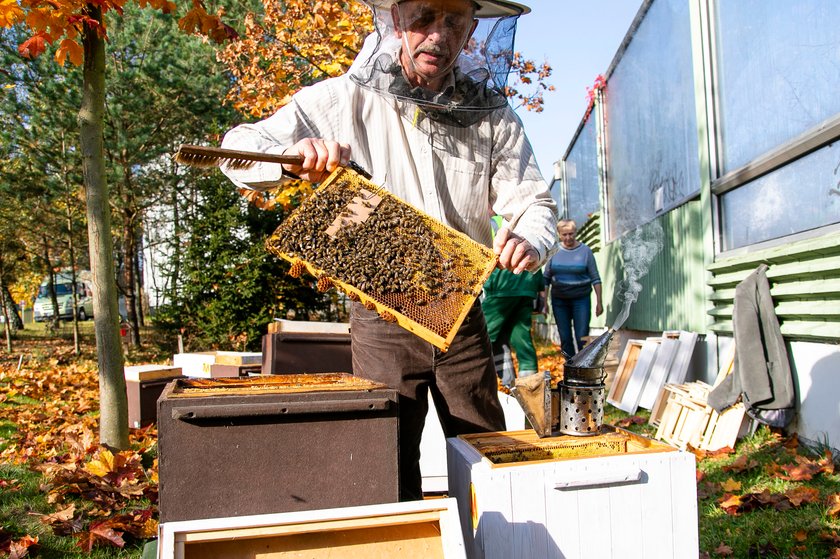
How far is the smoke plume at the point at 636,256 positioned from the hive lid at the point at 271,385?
581 centimetres

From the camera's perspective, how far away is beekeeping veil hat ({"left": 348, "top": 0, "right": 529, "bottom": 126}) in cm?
231

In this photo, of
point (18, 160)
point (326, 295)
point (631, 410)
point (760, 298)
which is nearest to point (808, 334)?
point (760, 298)

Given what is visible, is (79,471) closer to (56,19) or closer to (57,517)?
(57,517)

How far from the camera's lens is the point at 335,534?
1.52 meters

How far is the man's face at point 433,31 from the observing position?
230cm

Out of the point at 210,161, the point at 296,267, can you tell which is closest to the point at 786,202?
the point at 296,267

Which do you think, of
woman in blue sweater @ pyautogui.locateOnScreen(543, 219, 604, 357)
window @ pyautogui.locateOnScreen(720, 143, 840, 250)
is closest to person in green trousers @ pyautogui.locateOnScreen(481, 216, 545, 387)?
woman in blue sweater @ pyautogui.locateOnScreen(543, 219, 604, 357)

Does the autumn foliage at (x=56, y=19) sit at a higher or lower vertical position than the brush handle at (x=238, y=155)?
higher

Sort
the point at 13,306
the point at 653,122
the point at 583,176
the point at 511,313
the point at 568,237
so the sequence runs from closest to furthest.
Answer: the point at 511,313 < the point at 653,122 < the point at 568,237 < the point at 583,176 < the point at 13,306

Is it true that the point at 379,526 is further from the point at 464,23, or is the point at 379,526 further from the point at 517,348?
the point at 517,348

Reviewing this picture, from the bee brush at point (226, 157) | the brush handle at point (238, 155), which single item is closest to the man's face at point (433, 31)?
the bee brush at point (226, 157)

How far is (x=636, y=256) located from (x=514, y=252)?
677cm

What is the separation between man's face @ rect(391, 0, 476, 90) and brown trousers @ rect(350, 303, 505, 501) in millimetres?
836

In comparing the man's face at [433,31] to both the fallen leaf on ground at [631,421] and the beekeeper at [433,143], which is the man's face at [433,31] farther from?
the fallen leaf on ground at [631,421]
